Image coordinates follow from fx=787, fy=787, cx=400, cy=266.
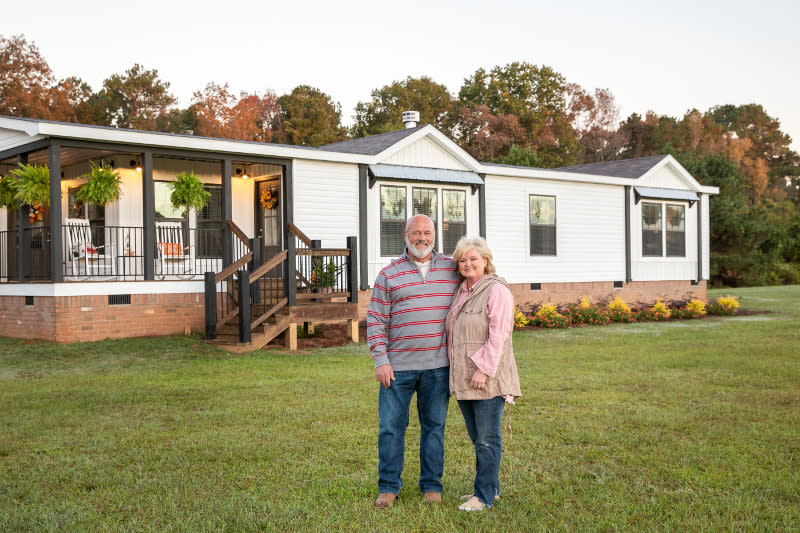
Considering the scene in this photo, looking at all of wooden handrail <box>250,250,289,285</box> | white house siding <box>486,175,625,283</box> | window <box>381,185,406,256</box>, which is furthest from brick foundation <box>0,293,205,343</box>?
white house siding <box>486,175,625,283</box>

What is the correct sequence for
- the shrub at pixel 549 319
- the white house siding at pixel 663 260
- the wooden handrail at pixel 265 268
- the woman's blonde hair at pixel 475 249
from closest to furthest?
the woman's blonde hair at pixel 475 249 → the wooden handrail at pixel 265 268 → the shrub at pixel 549 319 → the white house siding at pixel 663 260

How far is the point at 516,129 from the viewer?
43.3 m

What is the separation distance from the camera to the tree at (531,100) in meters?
45.4

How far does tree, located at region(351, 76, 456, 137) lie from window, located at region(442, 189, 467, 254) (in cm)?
2636

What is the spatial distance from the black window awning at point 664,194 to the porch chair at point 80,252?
12976 millimetres

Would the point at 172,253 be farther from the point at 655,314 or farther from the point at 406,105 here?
the point at 406,105

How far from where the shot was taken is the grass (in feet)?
14.0

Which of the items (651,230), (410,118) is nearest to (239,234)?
(410,118)

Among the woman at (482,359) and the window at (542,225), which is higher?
the window at (542,225)

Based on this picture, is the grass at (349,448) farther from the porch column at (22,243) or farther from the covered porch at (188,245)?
the porch column at (22,243)

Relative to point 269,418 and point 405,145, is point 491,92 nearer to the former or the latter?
point 405,145

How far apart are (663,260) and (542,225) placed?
4.30 m

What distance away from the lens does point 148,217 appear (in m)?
12.7

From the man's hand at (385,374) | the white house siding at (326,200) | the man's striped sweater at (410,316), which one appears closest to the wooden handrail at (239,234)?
the white house siding at (326,200)
